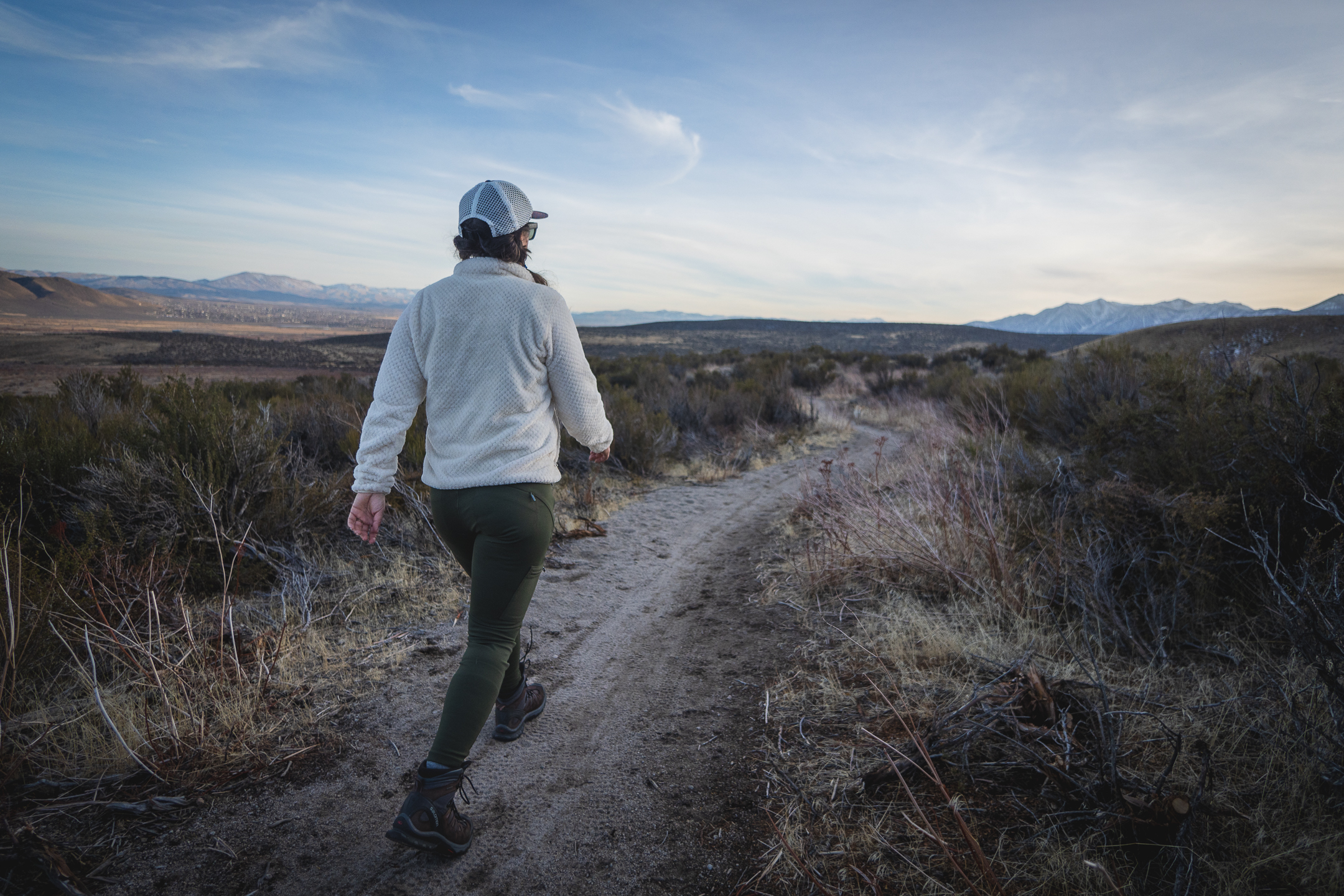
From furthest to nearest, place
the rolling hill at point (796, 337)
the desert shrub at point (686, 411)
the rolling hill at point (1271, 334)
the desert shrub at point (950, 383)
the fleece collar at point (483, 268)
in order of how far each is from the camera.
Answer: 1. the rolling hill at point (796, 337)
2. the rolling hill at point (1271, 334)
3. the desert shrub at point (950, 383)
4. the desert shrub at point (686, 411)
5. the fleece collar at point (483, 268)

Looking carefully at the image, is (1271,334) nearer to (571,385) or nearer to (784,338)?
(571,385)

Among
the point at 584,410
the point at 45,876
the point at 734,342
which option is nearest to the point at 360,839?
the point at 45,876

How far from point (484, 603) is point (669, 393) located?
987 centimetres

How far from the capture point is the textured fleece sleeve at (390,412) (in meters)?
1.93

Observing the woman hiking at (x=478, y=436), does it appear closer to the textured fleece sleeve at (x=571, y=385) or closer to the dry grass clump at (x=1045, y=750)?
the textured fleece sleeve at (x=571, y=385)

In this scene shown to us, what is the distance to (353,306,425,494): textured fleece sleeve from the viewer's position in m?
1.93

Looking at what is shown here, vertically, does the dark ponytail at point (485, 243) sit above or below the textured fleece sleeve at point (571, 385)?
above

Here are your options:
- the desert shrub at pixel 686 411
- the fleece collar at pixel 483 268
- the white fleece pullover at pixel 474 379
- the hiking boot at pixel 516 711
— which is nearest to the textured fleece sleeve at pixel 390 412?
the white fleece pullover at pixel 474 379

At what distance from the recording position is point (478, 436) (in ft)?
6.18

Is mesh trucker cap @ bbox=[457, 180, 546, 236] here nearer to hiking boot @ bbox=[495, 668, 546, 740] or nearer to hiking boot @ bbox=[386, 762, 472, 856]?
hiking boot @ bbox=[386, 762, 472, 856]

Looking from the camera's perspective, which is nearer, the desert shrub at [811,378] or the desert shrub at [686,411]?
the desert shrub at [686,411]

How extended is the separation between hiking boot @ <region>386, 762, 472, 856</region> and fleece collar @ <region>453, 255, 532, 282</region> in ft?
5.16

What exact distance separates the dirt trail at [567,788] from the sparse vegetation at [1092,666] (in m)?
0.25

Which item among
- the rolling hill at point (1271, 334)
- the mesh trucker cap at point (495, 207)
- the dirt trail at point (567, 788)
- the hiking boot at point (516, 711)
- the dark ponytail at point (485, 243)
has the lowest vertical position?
the dirt trail at point (567, 788)
